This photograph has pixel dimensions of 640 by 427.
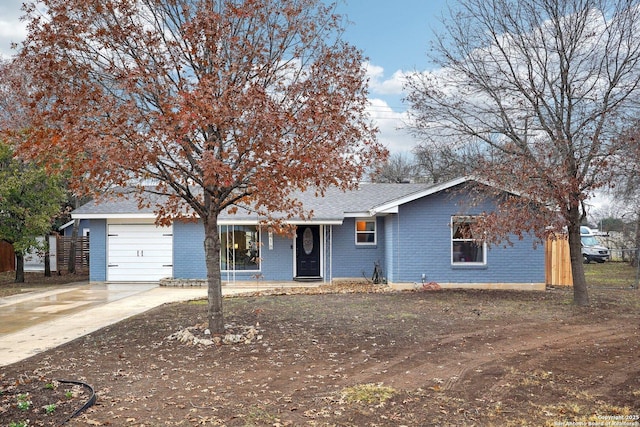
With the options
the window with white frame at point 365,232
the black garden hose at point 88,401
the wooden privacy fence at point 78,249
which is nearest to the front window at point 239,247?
the window with white frame at point 365,232

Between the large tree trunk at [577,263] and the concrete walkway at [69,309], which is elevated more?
the large tree trunk at [577,263]

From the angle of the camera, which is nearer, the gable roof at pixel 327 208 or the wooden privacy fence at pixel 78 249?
the gable roof at pixel 327 208

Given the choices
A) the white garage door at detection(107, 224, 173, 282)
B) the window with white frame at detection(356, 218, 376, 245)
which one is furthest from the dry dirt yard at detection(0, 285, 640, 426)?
the white garage door at detection(107, 224, 173, 282)

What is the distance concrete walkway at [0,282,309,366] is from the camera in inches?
356

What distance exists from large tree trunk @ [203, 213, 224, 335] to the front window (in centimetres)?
965

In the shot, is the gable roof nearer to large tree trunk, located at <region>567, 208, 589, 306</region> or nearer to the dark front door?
the dark front door

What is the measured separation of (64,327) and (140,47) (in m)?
5.70

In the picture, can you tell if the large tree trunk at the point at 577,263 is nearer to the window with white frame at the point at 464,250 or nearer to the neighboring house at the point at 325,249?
the neighboring house at the point at 325,249

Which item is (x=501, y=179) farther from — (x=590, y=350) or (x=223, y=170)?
(x=223, y=170)

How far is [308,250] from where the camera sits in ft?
62.1

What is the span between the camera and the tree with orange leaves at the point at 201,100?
7.28 metres

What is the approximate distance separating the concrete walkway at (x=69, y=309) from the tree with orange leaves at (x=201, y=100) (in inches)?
115

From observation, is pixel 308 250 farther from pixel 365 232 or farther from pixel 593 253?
pixel 593 253

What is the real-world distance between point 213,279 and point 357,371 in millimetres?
3253
